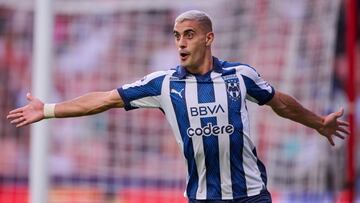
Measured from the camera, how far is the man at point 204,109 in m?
6.29

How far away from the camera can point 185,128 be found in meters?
6.30

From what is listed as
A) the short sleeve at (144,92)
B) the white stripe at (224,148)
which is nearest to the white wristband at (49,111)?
the short sleeve at (144,92)

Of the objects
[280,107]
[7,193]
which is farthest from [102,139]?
[280,107]

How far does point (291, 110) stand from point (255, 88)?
406 mm

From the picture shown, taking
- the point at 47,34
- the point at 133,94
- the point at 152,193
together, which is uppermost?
the point at 47,34

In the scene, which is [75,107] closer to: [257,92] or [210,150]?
[210,150]

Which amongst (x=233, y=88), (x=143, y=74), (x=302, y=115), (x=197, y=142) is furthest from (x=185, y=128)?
(x=143, y=74)

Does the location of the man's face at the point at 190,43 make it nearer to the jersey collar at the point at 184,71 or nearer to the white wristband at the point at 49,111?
the jersey collar at the point at 184,71

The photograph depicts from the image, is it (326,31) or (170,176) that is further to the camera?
(170,176)

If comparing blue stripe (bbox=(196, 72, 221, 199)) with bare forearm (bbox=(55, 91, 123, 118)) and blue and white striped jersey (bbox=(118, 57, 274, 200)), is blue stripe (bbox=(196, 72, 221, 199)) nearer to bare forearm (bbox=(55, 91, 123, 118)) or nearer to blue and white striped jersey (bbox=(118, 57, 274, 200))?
blue and white striped jersey (bbox=(118, 57, 274, 200))

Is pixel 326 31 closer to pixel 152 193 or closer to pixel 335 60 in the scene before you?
pixel 335 60

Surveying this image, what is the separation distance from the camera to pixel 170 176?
10.7m

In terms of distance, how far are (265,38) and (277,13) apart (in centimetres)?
29

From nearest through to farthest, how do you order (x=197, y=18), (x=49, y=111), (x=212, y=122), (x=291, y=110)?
1. (x=212, y=122)
2. (x=197, y=18)
3. (x=49, y=111)
4. (x=291, y=110)
